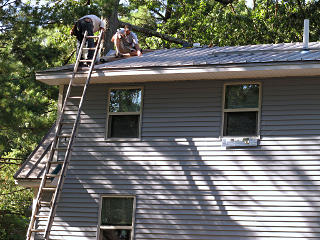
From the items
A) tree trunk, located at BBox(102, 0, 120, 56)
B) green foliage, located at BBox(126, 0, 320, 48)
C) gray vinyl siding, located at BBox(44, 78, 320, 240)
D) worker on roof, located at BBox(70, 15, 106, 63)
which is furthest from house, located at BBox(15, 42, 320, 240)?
green foliage, located at BBox(126, 0, 320, 48)

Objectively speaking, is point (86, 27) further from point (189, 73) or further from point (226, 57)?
point (226, 57)

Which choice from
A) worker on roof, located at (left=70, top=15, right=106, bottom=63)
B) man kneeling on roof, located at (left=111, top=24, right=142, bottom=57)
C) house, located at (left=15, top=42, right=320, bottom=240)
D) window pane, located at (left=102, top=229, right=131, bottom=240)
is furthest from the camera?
man kneeling on roof, located at (left=111, top=24, right=142, bottom=57)

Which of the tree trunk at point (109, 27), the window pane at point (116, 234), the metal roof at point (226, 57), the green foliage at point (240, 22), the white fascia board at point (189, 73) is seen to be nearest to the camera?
the white fascia board at point (189, 73)

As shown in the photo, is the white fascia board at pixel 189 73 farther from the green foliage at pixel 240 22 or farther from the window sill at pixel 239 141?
the green foliage at pixel 240 22

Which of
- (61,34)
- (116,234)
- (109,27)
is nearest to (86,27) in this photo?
(116,234)

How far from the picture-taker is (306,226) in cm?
1268

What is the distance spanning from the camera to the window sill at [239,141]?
13430 mm

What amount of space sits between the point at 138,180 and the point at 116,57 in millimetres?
3566

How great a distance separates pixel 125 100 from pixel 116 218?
8.92 ft

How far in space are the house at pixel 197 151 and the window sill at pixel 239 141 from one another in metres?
0.02

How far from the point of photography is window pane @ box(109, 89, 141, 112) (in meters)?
14.7

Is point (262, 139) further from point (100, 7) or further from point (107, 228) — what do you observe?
point (100, 7)

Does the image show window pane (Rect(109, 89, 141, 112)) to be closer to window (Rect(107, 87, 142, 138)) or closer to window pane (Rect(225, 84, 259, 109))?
window (Rect(107, 87, 142, 138))

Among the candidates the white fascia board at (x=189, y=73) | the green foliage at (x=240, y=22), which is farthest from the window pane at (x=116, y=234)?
the green foliage at (x=240, y=22)
